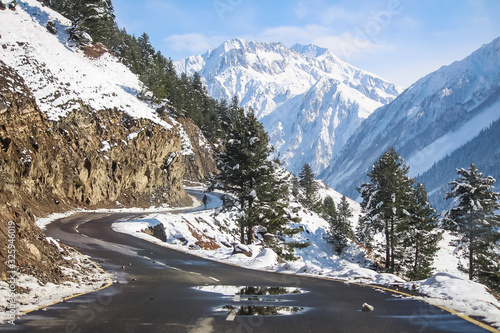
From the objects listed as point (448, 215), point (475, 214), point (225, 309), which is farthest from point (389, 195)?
point (225, 309)

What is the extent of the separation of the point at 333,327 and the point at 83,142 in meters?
35.8

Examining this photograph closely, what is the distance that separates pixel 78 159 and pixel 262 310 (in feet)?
108

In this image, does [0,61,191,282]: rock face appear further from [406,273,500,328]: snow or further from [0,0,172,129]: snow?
[406,273,500,328]: snow

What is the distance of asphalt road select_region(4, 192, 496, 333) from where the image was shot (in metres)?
6.09

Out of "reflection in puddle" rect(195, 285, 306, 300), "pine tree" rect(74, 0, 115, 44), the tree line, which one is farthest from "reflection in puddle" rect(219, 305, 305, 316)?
"pine tree" rect(74, 0, 115, 44)

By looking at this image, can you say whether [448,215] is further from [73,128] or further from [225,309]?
[73,128]

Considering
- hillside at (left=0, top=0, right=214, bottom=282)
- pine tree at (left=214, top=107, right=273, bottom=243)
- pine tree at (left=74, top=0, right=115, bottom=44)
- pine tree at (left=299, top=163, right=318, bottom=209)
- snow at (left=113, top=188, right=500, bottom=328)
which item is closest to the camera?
snow at (left=113, top=188, right=500, bottom=328)

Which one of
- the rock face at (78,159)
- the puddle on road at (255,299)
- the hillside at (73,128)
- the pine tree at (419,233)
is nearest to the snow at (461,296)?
the puddle on road at (255,299)

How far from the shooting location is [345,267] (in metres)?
15.0

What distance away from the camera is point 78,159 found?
35125mm

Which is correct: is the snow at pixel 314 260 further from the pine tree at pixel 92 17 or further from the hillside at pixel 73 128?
the pine tree at pixel 92 17

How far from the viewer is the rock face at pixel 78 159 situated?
27141mm

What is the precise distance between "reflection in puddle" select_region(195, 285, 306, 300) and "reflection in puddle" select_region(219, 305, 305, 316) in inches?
75.6

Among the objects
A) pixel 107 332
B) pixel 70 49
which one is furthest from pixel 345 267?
pixel 70 49
